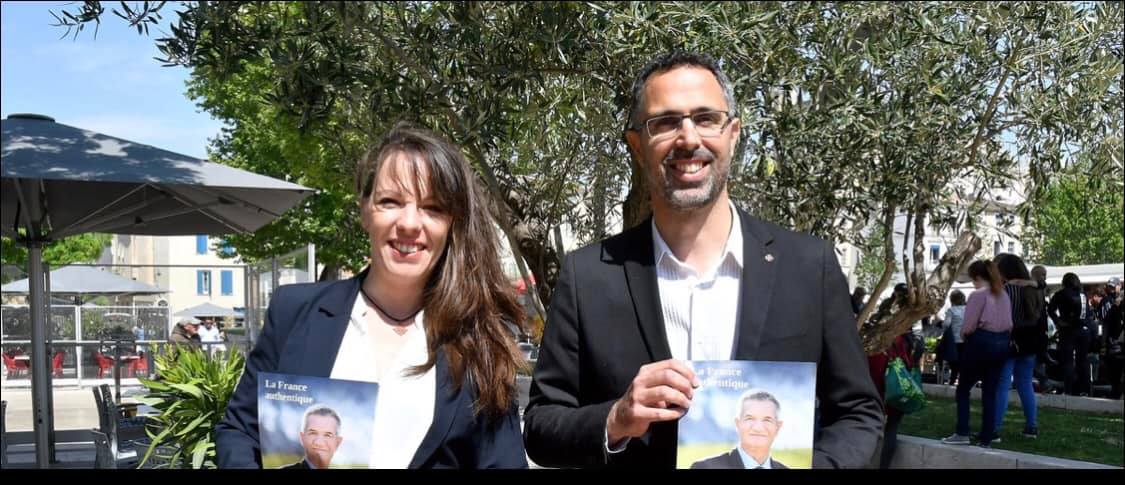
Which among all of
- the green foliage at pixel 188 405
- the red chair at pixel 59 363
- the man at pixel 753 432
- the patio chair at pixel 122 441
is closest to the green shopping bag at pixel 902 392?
the green foliage at pixel 188 405

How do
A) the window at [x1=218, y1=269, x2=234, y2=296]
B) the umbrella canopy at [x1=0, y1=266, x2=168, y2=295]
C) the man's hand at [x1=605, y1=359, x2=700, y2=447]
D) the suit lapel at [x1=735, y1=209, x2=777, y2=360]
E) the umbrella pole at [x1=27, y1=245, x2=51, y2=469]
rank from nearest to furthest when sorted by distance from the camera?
the man's hand at [x1=605, y1=359, x2=700, y2=447]
the suit lapel at [x1=735, y1=209, x2=777, y2=360]
the umbrella pole at [x1=27, y1=245, x2=51, y2=469]
the umbrella canopy at [x1=0, y1=266, x2=168, y2=295]
the window at [x1=218, y1=269, x2=234, y2=296]

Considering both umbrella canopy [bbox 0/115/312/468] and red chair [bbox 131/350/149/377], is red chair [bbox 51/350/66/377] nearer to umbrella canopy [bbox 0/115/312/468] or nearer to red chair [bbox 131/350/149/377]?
red chair [bbox 131/350/149/377]

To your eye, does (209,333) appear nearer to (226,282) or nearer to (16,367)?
(226,282)

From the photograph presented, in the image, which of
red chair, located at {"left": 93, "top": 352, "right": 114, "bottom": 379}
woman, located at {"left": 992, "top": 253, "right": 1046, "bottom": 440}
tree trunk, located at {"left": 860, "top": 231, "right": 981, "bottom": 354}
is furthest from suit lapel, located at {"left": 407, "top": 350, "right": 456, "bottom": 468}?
red chair, located at {"left": 93, "top": 352, "right": 114, "bottom": 379}

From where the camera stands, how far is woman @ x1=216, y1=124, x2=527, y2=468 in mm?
2191

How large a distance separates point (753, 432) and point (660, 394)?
19 cm

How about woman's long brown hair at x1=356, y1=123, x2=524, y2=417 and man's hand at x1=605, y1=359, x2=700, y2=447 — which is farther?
woman's long brown hair at x1=356, y1=123, x2=524, y2=417

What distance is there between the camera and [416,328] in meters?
2.28

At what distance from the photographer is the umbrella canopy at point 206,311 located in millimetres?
16523

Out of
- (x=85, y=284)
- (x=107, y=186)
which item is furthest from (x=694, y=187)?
(x=85, y=284)

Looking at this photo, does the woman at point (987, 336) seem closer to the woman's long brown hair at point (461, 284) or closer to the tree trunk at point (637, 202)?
the tree trunk at point (637, 202)

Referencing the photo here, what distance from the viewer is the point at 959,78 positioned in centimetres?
718

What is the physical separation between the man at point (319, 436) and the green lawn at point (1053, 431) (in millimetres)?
9539
